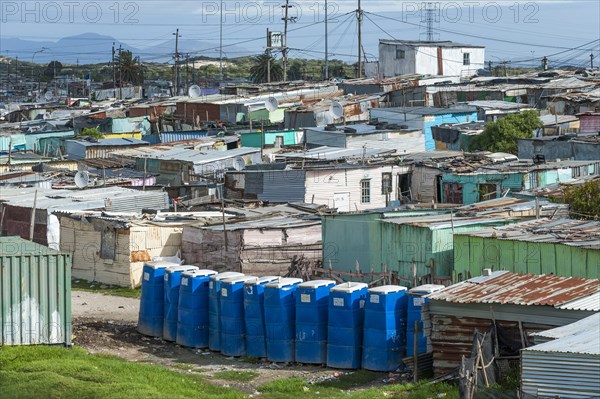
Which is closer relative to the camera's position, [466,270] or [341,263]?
[466,270]

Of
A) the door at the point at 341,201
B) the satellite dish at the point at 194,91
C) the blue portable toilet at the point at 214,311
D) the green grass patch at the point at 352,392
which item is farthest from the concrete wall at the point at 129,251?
the satellite dish at the point at 194,91

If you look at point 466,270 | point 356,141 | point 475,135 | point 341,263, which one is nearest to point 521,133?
point 475,135

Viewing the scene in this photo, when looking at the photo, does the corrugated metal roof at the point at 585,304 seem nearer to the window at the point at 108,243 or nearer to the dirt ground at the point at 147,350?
the dirt ground at the point at 147,350

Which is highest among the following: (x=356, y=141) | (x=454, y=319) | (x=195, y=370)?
(x=356, y=141)

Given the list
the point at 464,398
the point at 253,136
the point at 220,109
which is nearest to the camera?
the point at 464,398

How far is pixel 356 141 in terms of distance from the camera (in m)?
43.1

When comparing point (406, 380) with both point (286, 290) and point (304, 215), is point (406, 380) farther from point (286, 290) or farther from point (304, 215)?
point (304, 215)

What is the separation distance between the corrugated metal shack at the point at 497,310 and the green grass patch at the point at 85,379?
3.10 metres

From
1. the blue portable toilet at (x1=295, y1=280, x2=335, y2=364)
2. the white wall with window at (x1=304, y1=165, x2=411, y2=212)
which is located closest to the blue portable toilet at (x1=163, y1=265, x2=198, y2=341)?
the blue portable toilet at (x1=295, y1=280, x2=335, y2=364)

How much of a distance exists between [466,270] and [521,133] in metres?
20.4

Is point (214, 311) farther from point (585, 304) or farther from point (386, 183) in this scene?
point (386, 183)

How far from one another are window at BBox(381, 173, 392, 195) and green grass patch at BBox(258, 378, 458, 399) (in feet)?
56.7

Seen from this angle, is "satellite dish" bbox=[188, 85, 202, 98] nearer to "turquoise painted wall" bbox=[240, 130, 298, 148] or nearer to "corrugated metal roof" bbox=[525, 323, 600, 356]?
"turquoise painted wall" bbox=[240, 130, 298, 148]

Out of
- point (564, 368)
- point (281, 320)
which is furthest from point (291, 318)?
point (564, 368)
